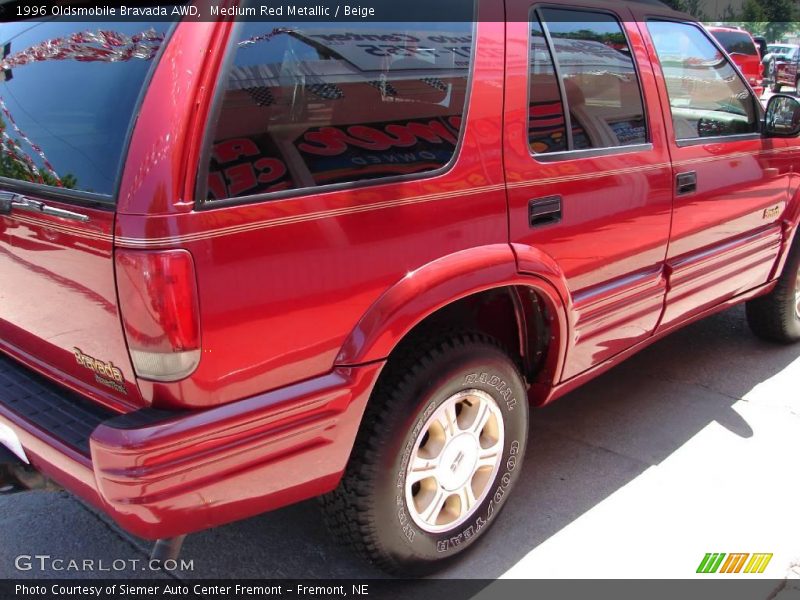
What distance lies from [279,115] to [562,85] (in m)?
1.20

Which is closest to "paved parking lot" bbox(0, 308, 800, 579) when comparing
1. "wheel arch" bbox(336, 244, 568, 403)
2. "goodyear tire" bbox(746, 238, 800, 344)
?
"wheel arch" bbox(336, 244, 568, 403)

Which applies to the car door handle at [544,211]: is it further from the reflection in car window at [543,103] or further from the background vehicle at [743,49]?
the background vehicle at [743,49]

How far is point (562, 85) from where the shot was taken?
262cm

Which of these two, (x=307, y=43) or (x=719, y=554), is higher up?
(x=307, y=43)

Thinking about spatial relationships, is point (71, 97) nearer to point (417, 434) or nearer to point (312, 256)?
point (312, 256)

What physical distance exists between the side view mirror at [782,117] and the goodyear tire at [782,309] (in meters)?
0.83

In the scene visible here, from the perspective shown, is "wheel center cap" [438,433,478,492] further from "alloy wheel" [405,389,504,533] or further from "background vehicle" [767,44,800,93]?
"background vehicle" [767,44,800,93]

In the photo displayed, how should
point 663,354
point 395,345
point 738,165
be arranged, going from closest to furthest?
1. point 395,345
2. point 738,165
3. point 663,354

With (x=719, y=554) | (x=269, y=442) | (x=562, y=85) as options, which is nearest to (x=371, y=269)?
(x=269, y=442)

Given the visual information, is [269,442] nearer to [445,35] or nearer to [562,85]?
[445,35]

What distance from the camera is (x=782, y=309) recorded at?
13.9 ft

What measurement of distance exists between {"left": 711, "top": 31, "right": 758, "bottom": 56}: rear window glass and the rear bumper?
52.0ft

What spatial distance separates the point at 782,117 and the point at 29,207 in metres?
3.34

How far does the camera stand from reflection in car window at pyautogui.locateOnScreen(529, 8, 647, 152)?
2512 millimetres
